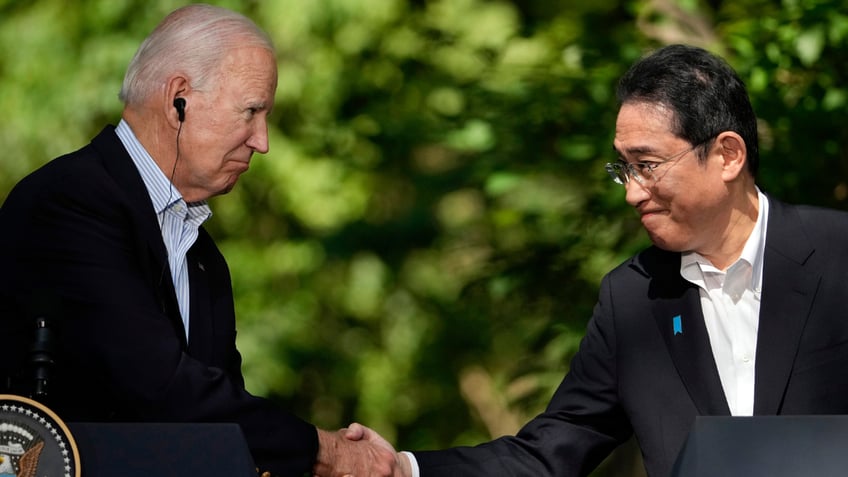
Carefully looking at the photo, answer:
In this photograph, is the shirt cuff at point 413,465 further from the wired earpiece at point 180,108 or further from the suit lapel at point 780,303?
the wired earpiece at point 180,108

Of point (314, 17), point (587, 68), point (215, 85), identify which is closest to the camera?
point (215, 85)

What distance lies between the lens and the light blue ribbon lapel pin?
3.42 meters

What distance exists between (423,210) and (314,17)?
1027 mm

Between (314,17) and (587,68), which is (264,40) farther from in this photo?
(314,17)

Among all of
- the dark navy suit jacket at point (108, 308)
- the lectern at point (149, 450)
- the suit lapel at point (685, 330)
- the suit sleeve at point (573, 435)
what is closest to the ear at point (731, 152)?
the suit lapel at point (685, 330)

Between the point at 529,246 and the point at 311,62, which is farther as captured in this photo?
the point at 311,62

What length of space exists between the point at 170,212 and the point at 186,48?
382mm

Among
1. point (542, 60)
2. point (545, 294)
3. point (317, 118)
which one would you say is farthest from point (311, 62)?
point (545, 294)

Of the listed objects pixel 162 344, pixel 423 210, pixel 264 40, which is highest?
pixel 423 210

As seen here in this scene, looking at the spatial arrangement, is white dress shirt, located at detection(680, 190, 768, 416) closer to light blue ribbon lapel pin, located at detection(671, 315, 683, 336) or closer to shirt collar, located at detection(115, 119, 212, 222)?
light blue ribbon lapel pin, located at detection(671, 315, 683, 336)

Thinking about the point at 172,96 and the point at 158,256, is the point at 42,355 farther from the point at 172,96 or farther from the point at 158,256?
the point at 172,96

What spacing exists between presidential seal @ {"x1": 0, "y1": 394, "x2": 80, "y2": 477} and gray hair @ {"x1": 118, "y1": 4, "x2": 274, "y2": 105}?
3.61ft

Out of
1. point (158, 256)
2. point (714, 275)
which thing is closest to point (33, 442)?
point (158, 256)

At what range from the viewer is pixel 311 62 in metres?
6.89
